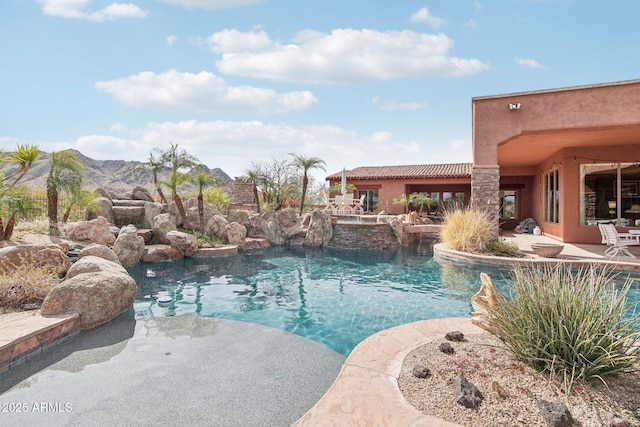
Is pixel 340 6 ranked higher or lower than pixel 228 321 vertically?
higher

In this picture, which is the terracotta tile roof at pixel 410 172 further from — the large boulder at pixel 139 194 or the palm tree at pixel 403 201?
the large boulder at pixel 139 194

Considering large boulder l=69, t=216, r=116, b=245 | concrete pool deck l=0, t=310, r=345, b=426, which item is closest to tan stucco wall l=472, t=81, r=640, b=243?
concrete pool deck l=0, t=310, r=345, b=426

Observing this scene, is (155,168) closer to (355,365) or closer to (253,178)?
(253,178)

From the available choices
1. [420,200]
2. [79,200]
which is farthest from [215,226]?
[420,200]

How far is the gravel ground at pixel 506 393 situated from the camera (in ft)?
7.68

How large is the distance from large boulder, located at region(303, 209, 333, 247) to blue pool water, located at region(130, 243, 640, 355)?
2990 mm

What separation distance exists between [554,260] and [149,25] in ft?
40.1

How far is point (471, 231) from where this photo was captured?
10406 millimetres

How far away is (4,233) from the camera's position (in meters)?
8.60

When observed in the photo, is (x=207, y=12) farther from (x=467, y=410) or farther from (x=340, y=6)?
(x=467, y=410)

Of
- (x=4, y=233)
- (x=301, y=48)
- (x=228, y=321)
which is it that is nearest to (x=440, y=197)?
(x=301, y=48)

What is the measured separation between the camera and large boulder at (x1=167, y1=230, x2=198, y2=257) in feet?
36.7

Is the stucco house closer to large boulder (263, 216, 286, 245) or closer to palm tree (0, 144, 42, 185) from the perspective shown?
large boulder (263, 216, 286, 245)

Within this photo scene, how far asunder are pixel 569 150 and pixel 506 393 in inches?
520
